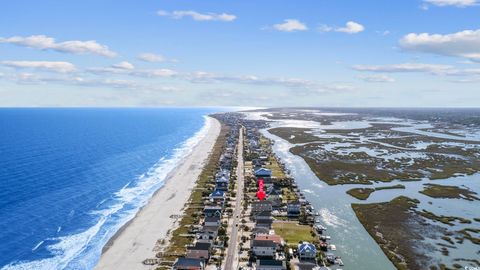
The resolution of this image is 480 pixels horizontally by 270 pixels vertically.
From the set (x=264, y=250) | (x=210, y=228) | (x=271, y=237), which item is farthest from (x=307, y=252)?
(x=210, y=228)

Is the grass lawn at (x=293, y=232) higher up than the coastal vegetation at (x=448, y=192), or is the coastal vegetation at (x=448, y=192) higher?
the coastal vegetation at (x=448, y=192)

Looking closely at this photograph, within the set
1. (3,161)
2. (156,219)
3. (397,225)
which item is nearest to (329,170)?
(397,225)

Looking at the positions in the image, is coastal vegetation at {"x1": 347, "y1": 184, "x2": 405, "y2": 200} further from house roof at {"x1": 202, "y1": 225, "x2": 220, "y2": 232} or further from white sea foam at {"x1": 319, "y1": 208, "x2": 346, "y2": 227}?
house roof at {"x1": 202, "y1": 225, "x2": 220, "y2": 232}

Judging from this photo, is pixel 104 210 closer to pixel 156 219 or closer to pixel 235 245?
pixel 156 219

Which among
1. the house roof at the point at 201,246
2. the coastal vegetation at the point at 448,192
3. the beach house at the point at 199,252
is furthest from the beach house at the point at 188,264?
the coastal vegetation at the point at 448,192

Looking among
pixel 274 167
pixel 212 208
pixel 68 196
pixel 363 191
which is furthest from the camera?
pixel 274 167

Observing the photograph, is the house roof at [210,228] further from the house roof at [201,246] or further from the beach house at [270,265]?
the beach house at [270,265]

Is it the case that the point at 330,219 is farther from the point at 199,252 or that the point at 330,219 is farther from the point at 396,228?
the point at 199,252
